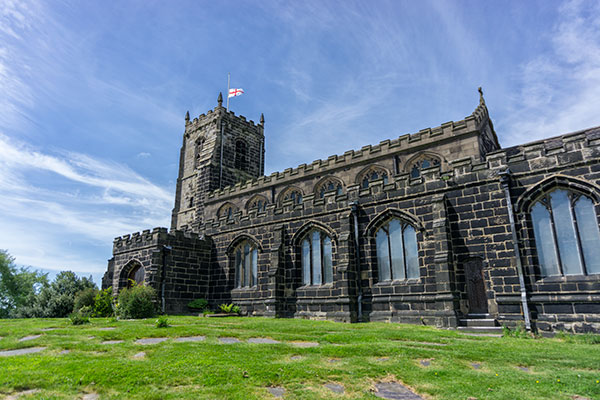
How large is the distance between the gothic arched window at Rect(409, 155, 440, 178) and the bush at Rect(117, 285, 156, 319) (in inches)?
626

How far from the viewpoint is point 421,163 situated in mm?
24297

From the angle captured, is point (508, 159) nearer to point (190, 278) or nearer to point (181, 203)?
point (190, 278)

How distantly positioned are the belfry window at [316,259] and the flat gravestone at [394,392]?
12964mm

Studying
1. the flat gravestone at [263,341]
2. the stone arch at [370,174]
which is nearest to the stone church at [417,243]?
the stone arch at [370,174]

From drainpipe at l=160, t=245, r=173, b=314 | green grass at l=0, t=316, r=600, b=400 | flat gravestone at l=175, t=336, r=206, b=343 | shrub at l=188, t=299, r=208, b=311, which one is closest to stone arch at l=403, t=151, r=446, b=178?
shrub at l=188, t=299, r=208, b=311

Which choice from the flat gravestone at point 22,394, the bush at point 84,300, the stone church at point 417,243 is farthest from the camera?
the bush at point 84,300

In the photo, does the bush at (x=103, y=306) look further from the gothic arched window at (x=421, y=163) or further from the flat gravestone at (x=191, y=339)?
the gothic arched window at (x=421, y=163)

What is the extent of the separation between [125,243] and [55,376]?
65.8ft

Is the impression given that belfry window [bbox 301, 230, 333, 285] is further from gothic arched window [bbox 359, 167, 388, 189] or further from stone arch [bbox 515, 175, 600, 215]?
stone arch [bbox 515, 175, 600, 215]

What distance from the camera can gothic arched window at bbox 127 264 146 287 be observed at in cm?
2405

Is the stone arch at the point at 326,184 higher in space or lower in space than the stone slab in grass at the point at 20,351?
higher

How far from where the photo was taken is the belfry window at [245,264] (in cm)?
2253

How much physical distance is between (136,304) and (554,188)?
60.3 ft

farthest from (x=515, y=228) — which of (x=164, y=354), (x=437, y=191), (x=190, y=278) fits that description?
(x=190, y=278)
